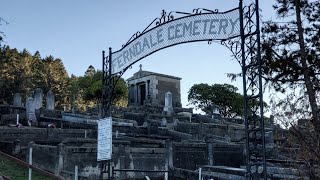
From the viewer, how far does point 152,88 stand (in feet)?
185

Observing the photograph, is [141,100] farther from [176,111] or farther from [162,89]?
[176,111]

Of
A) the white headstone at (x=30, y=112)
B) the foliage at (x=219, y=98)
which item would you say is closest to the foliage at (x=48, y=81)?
the foliage at (x=219, y=98)

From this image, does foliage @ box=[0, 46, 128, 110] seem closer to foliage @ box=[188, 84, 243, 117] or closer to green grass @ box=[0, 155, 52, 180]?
foliage @ box=[188, 84, 243, 117]

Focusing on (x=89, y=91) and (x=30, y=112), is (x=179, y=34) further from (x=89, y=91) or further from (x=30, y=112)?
(x=89, y=91)

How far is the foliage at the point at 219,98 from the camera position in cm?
7244

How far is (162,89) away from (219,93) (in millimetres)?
19378

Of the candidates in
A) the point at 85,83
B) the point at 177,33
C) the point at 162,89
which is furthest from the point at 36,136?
the point at 85,83

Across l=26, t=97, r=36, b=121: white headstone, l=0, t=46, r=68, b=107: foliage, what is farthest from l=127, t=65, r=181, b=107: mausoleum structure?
l=26, t=97, r=36, b=121: white headstone

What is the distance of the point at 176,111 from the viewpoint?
51.0 meters

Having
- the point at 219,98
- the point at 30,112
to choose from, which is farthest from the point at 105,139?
the point at 219,98

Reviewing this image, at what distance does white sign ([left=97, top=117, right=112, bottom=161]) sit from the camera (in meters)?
11.2

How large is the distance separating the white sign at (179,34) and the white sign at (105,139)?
6.74 feet

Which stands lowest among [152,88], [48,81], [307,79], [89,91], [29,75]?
[307,79]

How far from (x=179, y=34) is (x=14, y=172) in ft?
31.2
